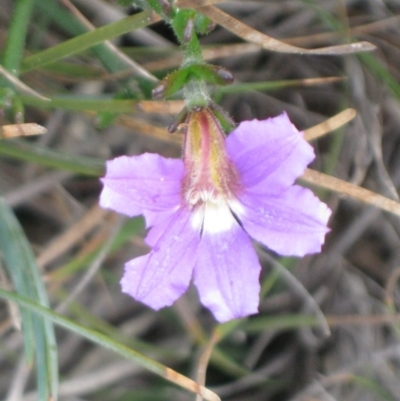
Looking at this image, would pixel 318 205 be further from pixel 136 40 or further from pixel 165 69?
pixel 136 40

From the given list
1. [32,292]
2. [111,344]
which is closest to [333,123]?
[111,344]

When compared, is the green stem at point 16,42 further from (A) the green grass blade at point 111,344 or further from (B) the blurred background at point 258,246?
(A) the green grass blade at point 111,344

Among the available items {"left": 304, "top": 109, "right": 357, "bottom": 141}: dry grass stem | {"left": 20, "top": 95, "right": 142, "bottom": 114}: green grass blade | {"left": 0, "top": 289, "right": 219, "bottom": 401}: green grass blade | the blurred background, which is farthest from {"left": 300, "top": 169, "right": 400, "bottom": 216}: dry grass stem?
{"left": 0, "top": 289, "right": 219, "bottom": 401}: green grass blade

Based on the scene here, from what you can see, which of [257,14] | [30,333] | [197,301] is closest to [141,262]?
[30,333]

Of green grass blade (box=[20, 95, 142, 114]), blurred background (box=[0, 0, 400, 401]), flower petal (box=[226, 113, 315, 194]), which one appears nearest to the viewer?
flower petal (box=[226, 113, 315, 194])

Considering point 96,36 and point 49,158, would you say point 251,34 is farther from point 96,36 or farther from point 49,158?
point 49,158

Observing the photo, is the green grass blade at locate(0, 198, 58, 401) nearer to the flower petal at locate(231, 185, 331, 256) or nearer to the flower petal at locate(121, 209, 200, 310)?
the flower petal at locate(121, 209, 200, 310)
